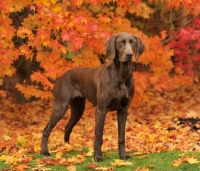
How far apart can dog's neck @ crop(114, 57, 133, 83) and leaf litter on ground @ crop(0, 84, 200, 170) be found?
117cm

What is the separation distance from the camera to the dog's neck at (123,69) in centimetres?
590

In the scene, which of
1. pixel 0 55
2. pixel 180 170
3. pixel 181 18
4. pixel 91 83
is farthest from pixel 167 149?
pixel 181 18

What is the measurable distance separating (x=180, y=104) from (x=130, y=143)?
17.7ft

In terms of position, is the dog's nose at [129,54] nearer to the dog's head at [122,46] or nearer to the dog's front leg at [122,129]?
the dog's head at [122,46]

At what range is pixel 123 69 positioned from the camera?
589cm

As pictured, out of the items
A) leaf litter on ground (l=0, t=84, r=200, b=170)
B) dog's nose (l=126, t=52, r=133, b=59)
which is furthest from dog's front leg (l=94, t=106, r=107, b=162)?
dog's nose (l=126, t=52, r=133, b=59)

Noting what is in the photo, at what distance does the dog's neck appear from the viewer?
5.90 metres

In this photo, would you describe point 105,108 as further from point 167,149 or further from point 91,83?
point 167,149

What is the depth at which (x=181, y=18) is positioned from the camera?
13484 millimetres

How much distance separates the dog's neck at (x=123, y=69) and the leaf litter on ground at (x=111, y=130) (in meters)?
1.17

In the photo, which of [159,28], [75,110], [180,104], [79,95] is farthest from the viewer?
[159,28]

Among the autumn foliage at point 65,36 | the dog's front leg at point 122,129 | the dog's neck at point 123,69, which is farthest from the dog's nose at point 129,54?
the autumn foliage at point 65,36

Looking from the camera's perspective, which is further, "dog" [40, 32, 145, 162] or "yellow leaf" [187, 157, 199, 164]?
"dog" [40, 32, 145, 162]

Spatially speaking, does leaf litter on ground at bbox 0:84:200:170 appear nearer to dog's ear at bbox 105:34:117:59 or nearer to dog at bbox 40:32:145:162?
dog at bbox 40:32:145:162
